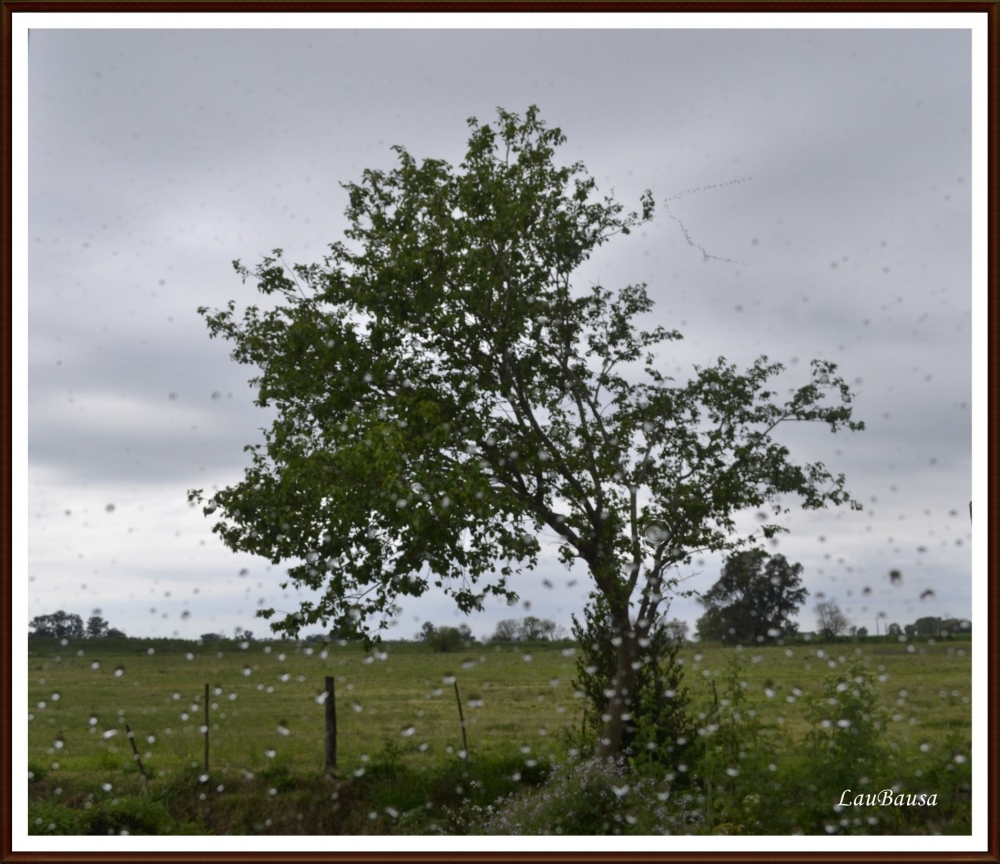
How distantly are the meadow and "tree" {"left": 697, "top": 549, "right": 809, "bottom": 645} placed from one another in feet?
1.03

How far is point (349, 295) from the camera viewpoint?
9398 millimetres

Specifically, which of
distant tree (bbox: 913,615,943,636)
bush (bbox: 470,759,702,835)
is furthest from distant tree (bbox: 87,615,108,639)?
distant tree (bbox: 913,615,943,636)

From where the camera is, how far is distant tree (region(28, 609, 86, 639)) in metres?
7.95

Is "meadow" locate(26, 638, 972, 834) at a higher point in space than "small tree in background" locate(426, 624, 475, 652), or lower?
lower

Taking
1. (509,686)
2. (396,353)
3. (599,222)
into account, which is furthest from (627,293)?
(509,686)

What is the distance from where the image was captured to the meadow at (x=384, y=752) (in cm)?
762

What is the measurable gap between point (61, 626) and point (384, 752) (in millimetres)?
4035

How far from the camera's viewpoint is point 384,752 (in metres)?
10.0

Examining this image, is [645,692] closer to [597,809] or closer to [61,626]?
[597,809]

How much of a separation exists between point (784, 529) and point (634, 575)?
1.81m

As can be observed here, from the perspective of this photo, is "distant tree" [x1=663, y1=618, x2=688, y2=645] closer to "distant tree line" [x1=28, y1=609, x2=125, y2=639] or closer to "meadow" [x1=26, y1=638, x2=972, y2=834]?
"meadow" [x1=26, y1=638, x2=972, y2=834]

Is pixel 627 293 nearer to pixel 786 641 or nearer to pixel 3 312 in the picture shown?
pixel 786 641

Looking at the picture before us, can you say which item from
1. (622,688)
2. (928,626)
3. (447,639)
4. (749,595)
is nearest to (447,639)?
(447,639)

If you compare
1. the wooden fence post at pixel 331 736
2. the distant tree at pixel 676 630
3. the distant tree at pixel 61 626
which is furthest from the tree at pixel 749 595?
the distant tree at pixel 61 626
